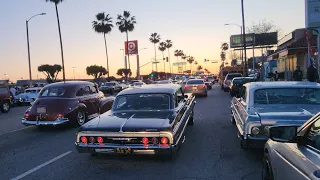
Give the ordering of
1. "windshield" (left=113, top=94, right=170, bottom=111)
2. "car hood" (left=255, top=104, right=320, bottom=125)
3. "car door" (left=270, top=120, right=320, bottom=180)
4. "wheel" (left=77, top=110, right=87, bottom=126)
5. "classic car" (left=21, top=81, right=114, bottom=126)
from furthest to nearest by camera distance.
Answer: "wheel" (left=77, top=110, right=87, bottom=126)
"classic car" (left=21, top=81, right=114, bottom=126)
"windshield" (left=113, top=94, right=170, bottom=111)
"car hood" (left=255, top=104, right=320, bottom=125)
"car door" (left=270, top=120, right=320, bottom=180)

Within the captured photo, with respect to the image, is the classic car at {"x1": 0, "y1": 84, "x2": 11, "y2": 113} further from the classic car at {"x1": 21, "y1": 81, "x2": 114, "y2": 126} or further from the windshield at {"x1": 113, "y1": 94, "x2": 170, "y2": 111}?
the windshield at {"x1": 113, "y1": 94, "x2": 170, "y2": 111}

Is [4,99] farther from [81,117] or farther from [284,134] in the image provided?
[284,134]

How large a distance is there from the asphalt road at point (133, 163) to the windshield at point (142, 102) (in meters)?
1.13

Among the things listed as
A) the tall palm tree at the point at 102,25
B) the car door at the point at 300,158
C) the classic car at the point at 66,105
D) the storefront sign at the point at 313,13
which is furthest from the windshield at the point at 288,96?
the tall palm tree at the point at 102,25

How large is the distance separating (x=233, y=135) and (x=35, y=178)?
524 centimetres

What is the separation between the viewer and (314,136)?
9.34 ft

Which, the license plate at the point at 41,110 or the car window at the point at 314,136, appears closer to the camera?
the car window at the point at 314,136

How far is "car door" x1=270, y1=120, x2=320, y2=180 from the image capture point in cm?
251

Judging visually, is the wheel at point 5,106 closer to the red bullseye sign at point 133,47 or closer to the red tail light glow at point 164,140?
the red tail light glow at point 164,140

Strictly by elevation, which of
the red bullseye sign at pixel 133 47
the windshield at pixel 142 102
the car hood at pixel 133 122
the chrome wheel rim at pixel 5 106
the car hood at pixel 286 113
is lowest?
the chrome wheel rim at pixel 5 106

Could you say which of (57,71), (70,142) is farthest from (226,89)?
(57,71)

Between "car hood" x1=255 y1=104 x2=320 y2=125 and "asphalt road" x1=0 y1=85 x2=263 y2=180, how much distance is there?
3.04ft

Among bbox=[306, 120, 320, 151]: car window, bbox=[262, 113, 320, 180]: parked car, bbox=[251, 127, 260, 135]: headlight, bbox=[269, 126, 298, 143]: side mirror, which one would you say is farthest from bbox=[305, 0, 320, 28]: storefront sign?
bbox=[306, 120, 320, 151]: car window

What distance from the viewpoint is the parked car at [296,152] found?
257 centimetres
